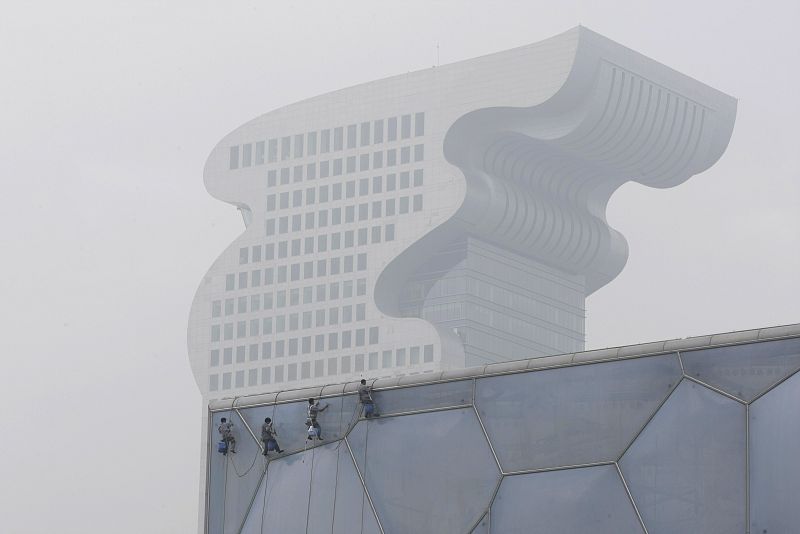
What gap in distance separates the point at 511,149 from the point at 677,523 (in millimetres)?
161926

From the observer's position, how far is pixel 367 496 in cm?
4294

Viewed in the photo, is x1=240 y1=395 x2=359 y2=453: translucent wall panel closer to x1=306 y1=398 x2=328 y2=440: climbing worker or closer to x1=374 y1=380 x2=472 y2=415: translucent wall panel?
x1=306 y1=398 x2=328 y2=440: climbing worker

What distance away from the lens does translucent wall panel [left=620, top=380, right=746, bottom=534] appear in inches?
1479

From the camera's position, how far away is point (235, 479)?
45.7 metres

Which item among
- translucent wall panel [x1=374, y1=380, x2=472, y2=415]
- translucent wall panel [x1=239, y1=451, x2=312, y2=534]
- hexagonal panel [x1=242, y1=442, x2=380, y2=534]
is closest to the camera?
translucent wall panel [x1=374, y1=380, x2=472, y2=415]

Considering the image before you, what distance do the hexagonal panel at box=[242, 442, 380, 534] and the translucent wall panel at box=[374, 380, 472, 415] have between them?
4.77ft

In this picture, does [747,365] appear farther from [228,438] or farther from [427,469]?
[228,438]

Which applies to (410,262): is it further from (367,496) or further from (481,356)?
(367,496)

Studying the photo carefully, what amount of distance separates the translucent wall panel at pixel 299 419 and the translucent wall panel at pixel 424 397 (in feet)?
2.67

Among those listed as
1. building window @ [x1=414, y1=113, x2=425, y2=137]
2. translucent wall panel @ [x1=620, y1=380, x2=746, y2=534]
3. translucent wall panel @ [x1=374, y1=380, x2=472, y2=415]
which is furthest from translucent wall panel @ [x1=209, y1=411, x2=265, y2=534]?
building window @ [x1=414, y1=113, x2=425, y2=137]

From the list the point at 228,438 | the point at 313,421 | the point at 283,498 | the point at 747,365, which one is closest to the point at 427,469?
the point at 313,421


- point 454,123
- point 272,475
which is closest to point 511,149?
point 454,123

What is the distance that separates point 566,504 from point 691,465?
2.86 meters

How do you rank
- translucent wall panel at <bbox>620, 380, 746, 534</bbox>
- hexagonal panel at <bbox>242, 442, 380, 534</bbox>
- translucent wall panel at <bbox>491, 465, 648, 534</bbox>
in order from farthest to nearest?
1. hexagonal panel at <bbox>242, 442, 380, 534</bbox>
2. translucent wall panel at <bbox>491, 465, 648, 534</bbox>
3. translucent wall panel at <bbox>620, 380, 746, 534</bbox>
